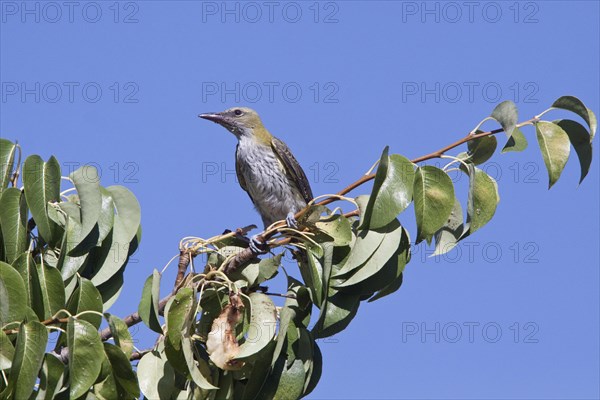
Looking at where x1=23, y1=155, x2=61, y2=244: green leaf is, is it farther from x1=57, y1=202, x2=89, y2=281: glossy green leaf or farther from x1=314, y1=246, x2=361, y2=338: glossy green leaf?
x1=314, y1=246, x2=361, y2=338: glossy green leaf

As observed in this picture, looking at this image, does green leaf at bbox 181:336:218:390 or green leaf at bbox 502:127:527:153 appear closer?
green leaf at bbox 181:336:218:390

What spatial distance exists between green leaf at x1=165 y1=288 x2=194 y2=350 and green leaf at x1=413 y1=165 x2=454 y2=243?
1022 millimetres

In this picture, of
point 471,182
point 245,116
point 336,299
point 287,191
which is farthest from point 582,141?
point 245,116

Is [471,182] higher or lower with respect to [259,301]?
higher

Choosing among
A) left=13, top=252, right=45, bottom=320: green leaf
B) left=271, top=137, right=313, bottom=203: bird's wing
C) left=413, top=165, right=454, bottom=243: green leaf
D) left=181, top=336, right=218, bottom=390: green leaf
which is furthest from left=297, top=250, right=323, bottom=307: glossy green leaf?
left=271, top=137, right=313, bottom=203: bird's wing

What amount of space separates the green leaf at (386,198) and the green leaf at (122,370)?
1.13m

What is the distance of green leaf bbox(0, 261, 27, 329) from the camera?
3.90m

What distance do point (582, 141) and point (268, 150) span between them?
14.2ft

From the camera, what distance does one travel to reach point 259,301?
4.41 m

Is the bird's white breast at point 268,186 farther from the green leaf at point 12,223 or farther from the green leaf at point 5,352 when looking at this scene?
the green leaf at point 5,352

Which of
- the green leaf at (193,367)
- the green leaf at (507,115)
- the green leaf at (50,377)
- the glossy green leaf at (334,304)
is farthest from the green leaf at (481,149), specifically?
the green leaf at (50,377)

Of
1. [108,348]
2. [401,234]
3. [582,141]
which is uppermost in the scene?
[582,141]

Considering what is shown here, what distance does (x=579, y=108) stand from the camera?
4.39 m

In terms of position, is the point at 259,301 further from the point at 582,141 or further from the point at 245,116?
the point at 245,116
